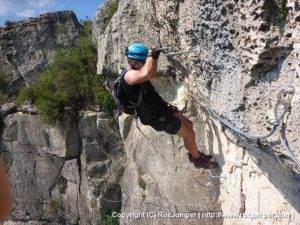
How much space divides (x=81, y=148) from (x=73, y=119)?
2.56 ft

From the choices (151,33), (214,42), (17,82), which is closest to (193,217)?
(151,33)

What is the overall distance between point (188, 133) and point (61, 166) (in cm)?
612

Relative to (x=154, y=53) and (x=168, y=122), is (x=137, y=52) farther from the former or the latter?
(x=168, y=122)

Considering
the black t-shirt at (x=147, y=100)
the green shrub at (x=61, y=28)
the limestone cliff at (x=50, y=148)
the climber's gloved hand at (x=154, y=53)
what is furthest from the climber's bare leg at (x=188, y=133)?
the green shrub at (x=61, y=28)

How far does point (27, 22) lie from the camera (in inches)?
525

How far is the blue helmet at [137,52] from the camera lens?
18.1 feet

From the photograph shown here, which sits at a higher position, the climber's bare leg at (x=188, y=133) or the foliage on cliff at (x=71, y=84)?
the foliage on cliff at (x=71, y=84)

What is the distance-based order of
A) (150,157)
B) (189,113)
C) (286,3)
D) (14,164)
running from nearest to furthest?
(286,3), (189,113), (150,157), (14,164)

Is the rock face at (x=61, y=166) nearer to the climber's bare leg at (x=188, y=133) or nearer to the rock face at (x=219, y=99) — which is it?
the rock face at (x=219, y=99)

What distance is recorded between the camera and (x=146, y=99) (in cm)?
618

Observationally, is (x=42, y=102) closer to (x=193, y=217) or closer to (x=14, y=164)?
(x=14, y=164)

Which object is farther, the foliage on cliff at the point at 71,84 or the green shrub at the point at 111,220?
the foliage on cliff at the point at 71,84

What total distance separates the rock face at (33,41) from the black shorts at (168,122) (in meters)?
7.43

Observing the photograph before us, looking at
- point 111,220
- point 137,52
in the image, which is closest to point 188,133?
point 137,52
